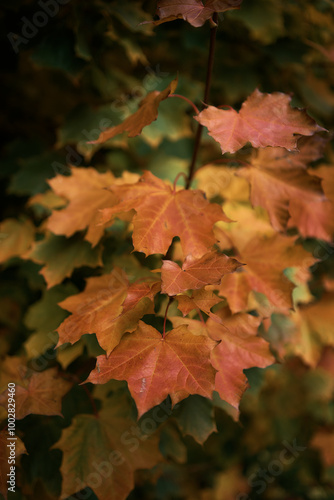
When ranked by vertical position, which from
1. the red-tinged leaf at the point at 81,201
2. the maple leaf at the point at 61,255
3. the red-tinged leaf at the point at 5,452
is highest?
the red-tinged leaf at the point at 81,201

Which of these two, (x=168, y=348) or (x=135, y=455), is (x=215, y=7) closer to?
(x=168, y=348)

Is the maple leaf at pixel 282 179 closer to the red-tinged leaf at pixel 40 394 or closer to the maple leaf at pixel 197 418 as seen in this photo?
the maple leaf at pixel 197 418

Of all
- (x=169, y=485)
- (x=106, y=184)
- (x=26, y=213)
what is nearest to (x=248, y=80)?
(x=106, y=184)

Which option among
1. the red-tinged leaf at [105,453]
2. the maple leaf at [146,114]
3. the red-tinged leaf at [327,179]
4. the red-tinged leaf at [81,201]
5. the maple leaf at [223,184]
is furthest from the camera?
the maple leaf at [223,184]

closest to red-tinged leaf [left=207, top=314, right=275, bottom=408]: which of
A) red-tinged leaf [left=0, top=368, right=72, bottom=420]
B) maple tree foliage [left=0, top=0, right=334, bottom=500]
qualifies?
maple tree foliage [left=0, top=0, right=334, bottom=500]

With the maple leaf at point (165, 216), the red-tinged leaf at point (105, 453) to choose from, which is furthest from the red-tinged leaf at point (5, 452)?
the maple leaf at point (165, 216)

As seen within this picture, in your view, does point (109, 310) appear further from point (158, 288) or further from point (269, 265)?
point (269, 265)

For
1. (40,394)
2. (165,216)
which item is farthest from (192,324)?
(40,394)
